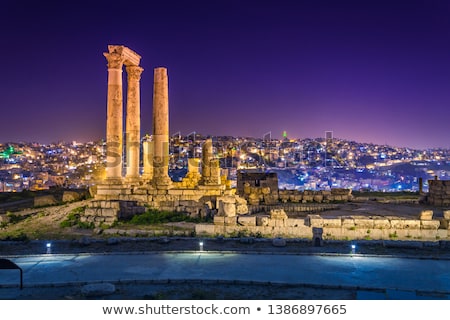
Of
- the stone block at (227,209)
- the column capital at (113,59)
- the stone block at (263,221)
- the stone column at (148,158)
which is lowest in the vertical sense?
the stone block at (263,221)

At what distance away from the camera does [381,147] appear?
11175 centimetres

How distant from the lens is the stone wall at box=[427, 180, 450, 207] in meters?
27.2

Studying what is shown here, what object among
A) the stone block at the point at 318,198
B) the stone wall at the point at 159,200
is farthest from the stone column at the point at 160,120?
the stone block at the point at 318,198

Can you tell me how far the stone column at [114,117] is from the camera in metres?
24.0

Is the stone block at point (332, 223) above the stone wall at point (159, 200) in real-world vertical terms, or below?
below

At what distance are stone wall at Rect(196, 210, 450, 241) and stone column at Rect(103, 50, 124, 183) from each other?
873cm

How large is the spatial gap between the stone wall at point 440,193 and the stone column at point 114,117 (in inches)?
729

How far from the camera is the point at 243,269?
33.7ft

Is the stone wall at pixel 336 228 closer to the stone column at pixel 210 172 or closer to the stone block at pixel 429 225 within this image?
the stone block at pixel 429 225

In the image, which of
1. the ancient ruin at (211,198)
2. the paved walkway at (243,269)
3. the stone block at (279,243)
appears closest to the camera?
the paved walkway at (243,269)

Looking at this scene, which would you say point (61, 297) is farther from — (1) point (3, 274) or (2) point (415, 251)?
(2) point (415, 251)

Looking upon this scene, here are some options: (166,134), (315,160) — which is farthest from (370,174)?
(166,134)

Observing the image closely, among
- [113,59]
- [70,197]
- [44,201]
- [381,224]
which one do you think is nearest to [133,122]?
[113,59]

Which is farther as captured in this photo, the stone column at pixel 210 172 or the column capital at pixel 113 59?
the stone column at pixel 210 172
